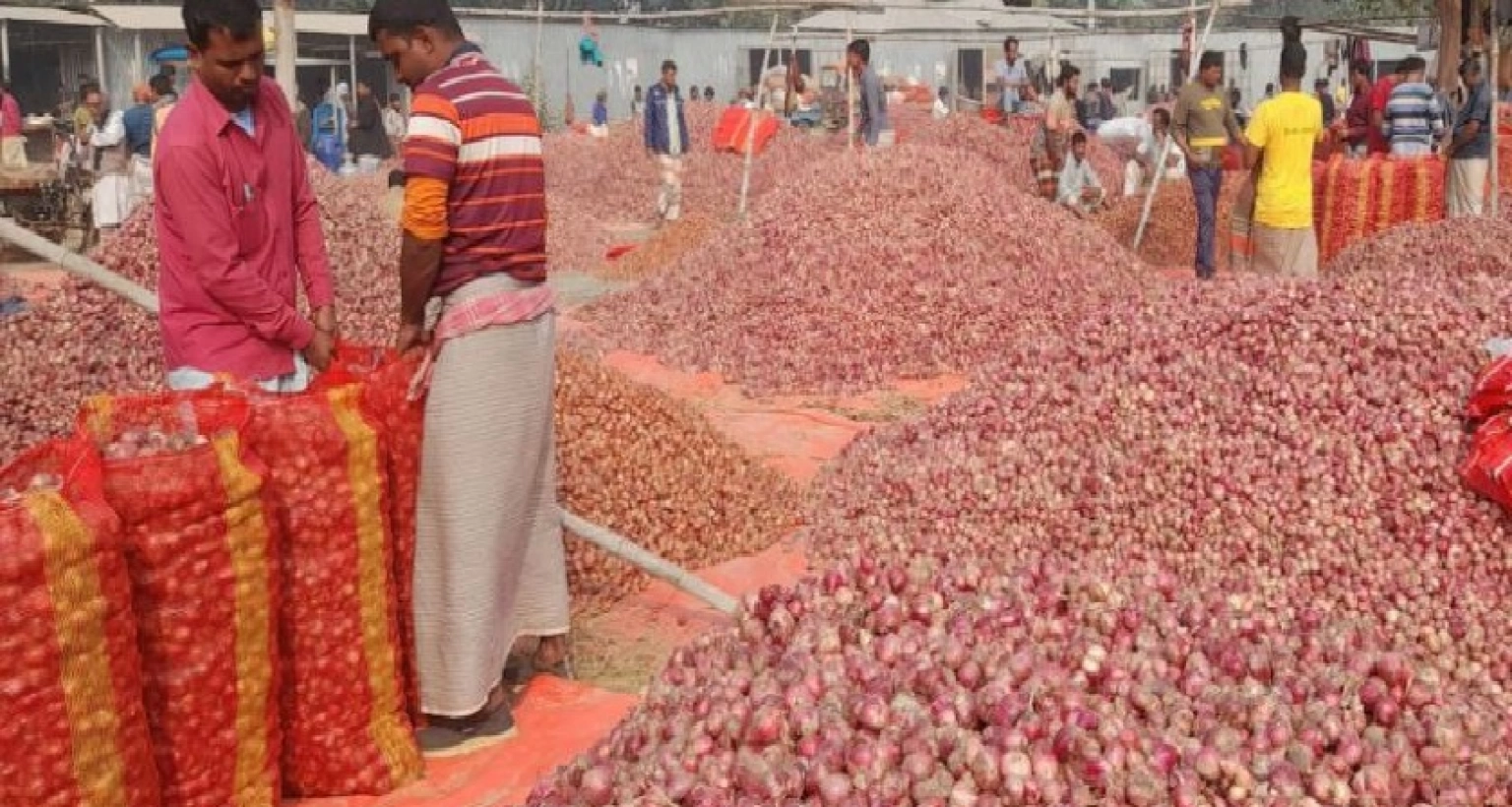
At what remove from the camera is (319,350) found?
410 cm

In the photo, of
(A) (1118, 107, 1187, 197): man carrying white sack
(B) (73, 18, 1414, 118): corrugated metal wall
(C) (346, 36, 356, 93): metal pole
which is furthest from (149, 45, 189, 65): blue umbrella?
(A) (1118, 107, 1187, 197): man carrying white sack

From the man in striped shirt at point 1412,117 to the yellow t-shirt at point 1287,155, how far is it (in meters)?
4.07

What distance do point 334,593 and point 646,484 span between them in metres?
2.35

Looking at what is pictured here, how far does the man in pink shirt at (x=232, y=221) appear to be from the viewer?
377cm

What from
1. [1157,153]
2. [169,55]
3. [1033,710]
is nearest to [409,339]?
[1033,710]

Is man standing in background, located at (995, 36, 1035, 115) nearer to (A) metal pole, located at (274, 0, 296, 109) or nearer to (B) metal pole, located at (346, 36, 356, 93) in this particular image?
(B) metal pole, located at (346, 36, 356, 93)

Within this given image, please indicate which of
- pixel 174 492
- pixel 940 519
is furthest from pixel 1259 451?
pixel 174 492

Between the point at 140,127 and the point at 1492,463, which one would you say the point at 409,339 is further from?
the point at 140,127

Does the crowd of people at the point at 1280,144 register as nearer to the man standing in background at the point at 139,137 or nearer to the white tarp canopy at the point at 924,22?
the white tarp canopy at the point at 924,22

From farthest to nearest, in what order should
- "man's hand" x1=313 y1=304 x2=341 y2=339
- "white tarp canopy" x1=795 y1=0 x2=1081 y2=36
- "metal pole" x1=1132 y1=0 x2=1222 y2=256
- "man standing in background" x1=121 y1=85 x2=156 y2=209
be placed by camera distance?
"white tarp canopy" x1=795 y1=0 x2=1081 y2=36, "man standing in background" x1=121 y1=85 x2=156 y2=209, "metal pole" x1=1132 y1=0 x2=1222 y2=256, "man's hand" x1=313 y1=304 x2=341 y2=339

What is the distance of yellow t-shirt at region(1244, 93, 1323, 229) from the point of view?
9633 mm

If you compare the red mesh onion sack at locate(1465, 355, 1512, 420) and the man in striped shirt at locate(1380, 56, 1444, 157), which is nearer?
the red mesh onion sack at locate(1465, 355, 1512, 420)

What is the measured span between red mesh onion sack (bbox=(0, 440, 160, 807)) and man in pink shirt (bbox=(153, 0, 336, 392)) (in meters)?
0.96

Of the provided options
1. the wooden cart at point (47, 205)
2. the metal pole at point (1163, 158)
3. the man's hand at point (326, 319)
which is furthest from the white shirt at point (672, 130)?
the man's hand at point (326, 319)
